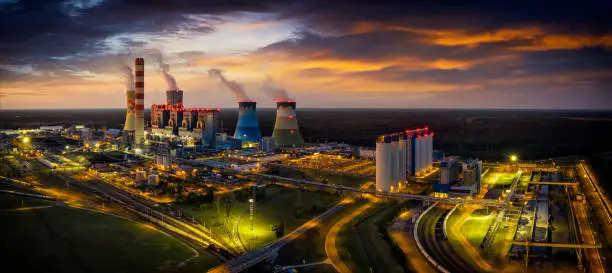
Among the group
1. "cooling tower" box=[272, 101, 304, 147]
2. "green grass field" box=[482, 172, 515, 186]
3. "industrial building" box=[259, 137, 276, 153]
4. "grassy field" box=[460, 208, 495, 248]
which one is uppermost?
"cooling tower" box=[272, 101, 304, 147]

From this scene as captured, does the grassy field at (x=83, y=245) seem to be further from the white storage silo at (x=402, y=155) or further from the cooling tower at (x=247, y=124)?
the cooling tower at (x=247, y=124)

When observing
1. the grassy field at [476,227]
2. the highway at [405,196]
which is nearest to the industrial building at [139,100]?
the highway at [405,196]

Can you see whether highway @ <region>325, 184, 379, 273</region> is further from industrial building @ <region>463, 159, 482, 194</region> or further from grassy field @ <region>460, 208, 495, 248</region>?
industrial building @ <region>463, 159, 482, 194</region>

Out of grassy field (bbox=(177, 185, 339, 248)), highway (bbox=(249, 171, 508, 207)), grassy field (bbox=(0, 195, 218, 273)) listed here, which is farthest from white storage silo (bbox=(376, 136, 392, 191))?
grassy field (bbox=(0, 195, 218, 273))

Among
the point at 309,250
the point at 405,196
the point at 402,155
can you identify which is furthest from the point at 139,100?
the point at 309,250

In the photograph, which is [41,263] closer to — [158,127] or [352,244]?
[352,244]
